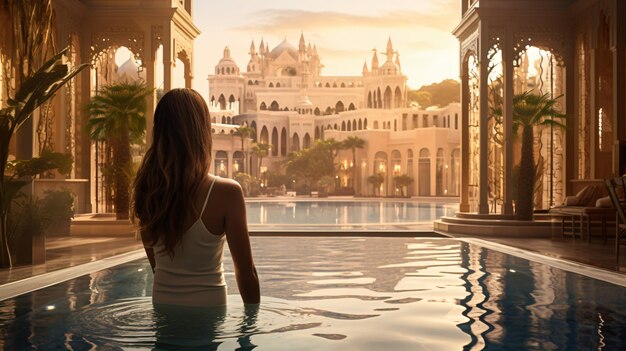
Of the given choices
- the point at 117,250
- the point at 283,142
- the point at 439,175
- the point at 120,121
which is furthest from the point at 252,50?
the point at 117,250

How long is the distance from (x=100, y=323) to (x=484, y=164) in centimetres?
978

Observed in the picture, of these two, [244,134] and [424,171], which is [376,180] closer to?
[424,171]

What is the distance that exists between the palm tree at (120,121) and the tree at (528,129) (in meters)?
6.47

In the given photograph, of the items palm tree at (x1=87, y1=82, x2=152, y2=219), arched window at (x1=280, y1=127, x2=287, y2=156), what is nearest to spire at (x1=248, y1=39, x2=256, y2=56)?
arched window at (x1=280, y1=127, x2=287, y2=156)

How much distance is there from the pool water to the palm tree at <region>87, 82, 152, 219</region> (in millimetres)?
4804

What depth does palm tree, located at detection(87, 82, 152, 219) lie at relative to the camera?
1188 cm

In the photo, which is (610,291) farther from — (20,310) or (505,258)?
(20,310)

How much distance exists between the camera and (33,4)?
770 centimetres

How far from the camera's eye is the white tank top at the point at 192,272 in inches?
100.0

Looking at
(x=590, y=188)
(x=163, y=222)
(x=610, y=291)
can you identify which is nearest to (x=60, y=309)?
(x=163, y=222)

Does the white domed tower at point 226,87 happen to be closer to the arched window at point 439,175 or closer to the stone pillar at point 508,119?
the arched window at point 439,175

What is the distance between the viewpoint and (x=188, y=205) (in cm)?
245

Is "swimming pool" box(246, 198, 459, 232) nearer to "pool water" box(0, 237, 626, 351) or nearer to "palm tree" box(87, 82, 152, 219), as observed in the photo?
"palm tree" box(87, 82, 152, 219)

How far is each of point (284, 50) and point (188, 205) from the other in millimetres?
83424
